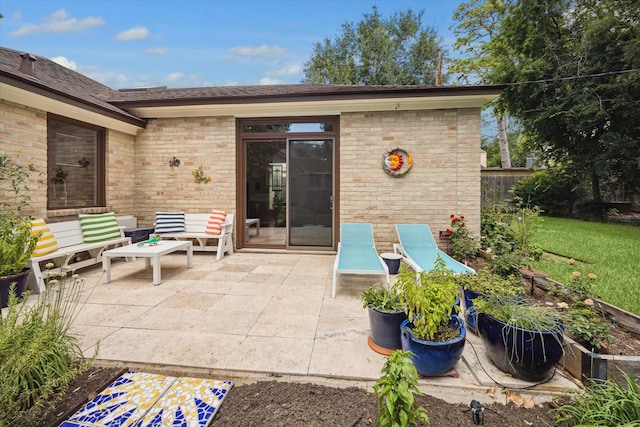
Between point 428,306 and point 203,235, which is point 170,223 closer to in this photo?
point 203,235

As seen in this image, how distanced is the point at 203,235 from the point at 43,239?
2475 millimetres

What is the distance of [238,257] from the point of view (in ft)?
20.8

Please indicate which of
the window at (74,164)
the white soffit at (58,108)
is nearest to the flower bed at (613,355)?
the white soffit at (58,108)

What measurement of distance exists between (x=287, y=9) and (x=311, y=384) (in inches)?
650

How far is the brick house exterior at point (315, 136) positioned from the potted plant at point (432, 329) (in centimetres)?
416

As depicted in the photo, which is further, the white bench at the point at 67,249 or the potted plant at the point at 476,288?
the white bench at the point at 67,249

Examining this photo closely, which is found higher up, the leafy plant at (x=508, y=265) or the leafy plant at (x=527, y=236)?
the leafy plant at (x=527, y=236)

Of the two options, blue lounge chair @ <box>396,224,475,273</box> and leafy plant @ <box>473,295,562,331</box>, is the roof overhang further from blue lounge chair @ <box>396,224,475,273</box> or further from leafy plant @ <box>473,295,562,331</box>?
leafy plant @ <box>473,295,562,331</box>

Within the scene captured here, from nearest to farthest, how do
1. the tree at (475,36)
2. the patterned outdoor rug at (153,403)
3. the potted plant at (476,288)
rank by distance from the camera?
1. the patterned outdoor rug at (153,403)
2. the potted plant at (476,288)
3. the tree at (475,36)

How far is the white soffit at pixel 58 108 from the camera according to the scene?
4.49 meters

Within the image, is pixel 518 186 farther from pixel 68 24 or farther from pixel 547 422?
pixel 68 24

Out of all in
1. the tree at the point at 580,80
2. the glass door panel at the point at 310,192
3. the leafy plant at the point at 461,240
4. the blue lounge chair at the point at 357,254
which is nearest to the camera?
the blue lounge chair at the point at 357,254

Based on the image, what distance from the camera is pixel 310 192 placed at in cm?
690

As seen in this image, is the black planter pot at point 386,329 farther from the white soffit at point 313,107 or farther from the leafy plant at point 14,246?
the white soffit at point 313,107
